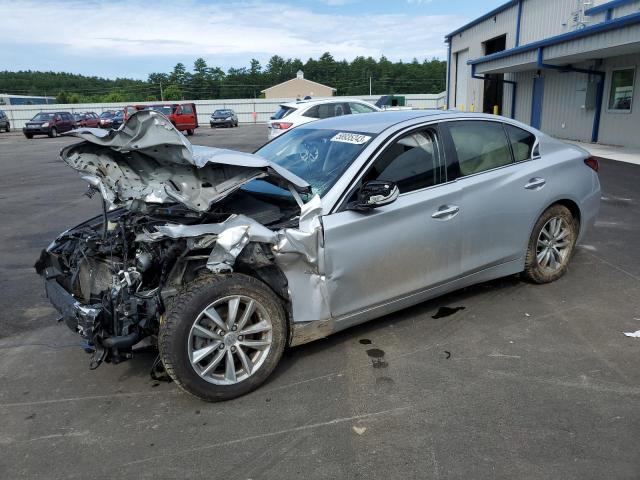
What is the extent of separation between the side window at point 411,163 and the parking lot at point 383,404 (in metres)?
1.19

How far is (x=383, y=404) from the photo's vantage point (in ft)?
10.5

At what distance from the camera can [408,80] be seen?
97438 millimetres

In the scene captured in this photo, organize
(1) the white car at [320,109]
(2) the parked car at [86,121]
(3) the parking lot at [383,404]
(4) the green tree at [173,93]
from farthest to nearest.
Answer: (4) the green tree at [173,93]
(2) the parked car at [86,121]
(1) the white car at [320,109]
(3) the parking lot at [383,404]

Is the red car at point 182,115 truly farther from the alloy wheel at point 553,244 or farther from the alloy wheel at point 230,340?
the alloy wheel at point 230,340

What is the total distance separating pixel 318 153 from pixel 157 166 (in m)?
1.31

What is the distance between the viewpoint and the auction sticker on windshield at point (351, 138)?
397cm

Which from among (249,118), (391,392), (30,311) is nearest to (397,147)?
(391,392)

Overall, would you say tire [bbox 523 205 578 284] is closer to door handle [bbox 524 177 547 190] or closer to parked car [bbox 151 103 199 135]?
door handle [bbox 524 177 547 190]

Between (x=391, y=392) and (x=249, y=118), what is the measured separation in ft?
187

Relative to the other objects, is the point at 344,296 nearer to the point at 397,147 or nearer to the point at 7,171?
the point at 397,147

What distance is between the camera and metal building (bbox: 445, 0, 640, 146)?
52.2 feet

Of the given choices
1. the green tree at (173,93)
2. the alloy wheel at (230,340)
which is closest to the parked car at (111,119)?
the alloy wheel at (230,340)

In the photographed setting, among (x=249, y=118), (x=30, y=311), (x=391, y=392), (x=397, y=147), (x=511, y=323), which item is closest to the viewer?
(x=391, y=392)

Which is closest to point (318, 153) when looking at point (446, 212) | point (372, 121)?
point (372, 121)
